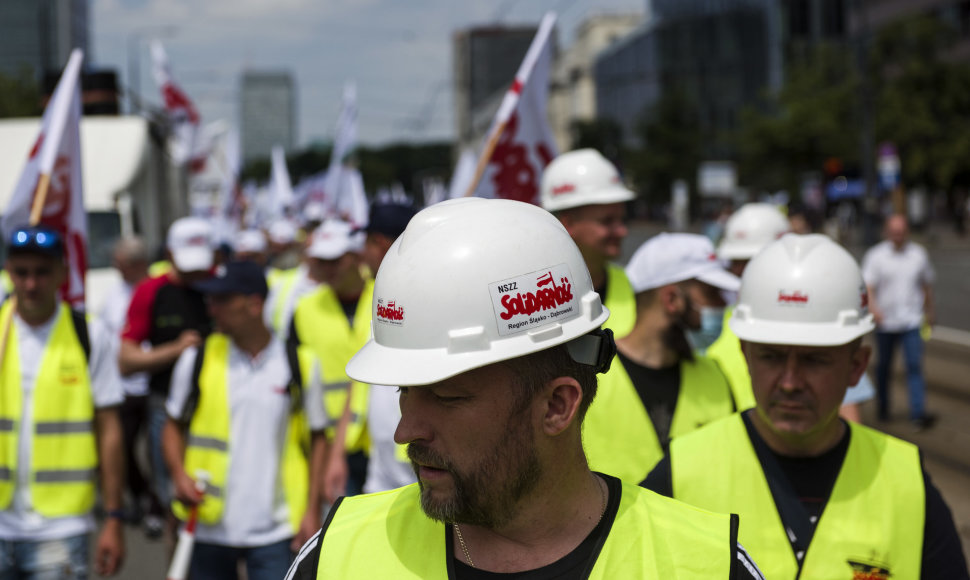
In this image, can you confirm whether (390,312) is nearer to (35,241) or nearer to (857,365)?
(857,365)

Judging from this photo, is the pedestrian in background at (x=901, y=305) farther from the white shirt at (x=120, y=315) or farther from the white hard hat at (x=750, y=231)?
the white shirt at (x=120, y=315)

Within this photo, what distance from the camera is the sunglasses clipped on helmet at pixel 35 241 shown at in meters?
4.43

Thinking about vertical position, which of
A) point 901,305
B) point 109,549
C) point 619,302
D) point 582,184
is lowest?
point 109,549

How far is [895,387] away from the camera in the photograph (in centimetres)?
1280

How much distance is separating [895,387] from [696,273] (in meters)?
9.40

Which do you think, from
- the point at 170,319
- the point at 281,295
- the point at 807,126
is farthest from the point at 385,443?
the point at 807,126

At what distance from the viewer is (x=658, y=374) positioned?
4059 millimetres

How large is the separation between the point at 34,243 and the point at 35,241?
0.6 inches

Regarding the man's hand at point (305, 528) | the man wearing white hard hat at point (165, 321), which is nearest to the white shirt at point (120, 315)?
the man wearing white hard hat at point (165, 321)

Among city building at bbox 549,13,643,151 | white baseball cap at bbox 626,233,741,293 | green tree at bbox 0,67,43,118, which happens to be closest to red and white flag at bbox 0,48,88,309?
white baseball cap at bbox 626,233,741,293

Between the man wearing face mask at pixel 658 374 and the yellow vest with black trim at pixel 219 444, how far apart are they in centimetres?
150

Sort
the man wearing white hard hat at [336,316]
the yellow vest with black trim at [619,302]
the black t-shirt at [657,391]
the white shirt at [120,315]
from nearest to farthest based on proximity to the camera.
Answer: the black t-shirt at [657,391] → the yellow vest with black trim at [619,302] → the man wearing white hard hat at [336,316] → the white shirt at [120,315]

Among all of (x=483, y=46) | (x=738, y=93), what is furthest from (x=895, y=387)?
(x=483, y=46)

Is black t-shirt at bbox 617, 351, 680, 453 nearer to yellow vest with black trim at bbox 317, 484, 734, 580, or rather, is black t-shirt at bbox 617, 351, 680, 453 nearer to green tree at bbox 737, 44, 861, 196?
yellow vest with black trim at bbox 317, 484, 734, 580
